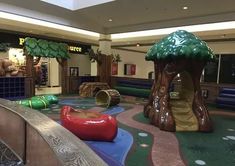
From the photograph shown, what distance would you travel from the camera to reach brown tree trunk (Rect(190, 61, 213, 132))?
471 cm

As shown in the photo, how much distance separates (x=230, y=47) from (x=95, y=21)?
7.26 m

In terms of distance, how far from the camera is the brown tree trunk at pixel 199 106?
4.71 metres

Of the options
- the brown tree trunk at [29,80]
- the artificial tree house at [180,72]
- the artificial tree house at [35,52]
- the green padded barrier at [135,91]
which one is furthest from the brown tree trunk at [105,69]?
the artificial tree house at [180,72]

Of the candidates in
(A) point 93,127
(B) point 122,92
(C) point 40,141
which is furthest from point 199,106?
(B) point 122,92

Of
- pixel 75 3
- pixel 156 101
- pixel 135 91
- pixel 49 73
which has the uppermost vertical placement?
pixel 75 3

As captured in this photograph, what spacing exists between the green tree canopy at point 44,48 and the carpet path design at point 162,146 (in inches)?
199

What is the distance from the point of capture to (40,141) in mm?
1738

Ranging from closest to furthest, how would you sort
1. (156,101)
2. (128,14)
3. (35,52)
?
1. (156,101)
2. (128,14)
3. (35,52)

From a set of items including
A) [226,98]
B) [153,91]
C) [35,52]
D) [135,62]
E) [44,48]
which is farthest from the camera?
[135,62]

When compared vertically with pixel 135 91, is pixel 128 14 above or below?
above

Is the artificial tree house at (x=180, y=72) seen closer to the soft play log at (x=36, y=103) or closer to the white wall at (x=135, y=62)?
the soft play log at (x=36, y=103)

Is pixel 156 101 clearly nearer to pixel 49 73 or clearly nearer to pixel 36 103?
pixel 36 103

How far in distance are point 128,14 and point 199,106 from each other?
15.9ft

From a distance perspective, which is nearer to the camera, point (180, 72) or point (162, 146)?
point (162, 146)
